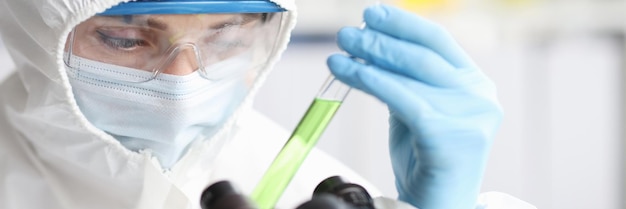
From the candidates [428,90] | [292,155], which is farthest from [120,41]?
[428,90]

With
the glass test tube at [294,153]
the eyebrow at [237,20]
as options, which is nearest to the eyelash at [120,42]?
the eyebrow at [237,20]

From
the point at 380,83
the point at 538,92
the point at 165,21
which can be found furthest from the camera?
the point at 538,92

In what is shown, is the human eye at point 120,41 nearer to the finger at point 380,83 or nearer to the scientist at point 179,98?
the scientist at point 179,98

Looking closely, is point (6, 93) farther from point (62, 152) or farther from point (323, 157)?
point (323, 157)

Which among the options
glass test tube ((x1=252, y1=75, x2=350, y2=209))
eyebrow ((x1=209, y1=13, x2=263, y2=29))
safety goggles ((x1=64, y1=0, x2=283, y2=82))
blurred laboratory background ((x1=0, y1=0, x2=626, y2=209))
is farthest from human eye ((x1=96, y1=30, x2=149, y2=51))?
blurred laboratory background ((x1=0, y1=0, x2=626, y2=209))

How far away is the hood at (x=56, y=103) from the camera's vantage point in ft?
3.94

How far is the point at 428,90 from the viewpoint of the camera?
3.31 feet

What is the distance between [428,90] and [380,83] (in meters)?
0.07

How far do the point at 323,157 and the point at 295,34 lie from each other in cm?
127

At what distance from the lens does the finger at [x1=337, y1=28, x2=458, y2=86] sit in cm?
99

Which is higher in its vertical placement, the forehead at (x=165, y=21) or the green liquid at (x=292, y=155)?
the forehead at (x=165, y=21)

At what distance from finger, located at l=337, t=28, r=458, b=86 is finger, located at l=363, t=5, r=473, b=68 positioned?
1cm

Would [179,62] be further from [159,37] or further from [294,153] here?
[294,153]

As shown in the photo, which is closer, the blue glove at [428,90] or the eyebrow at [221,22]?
the blue glove at [428,90]
